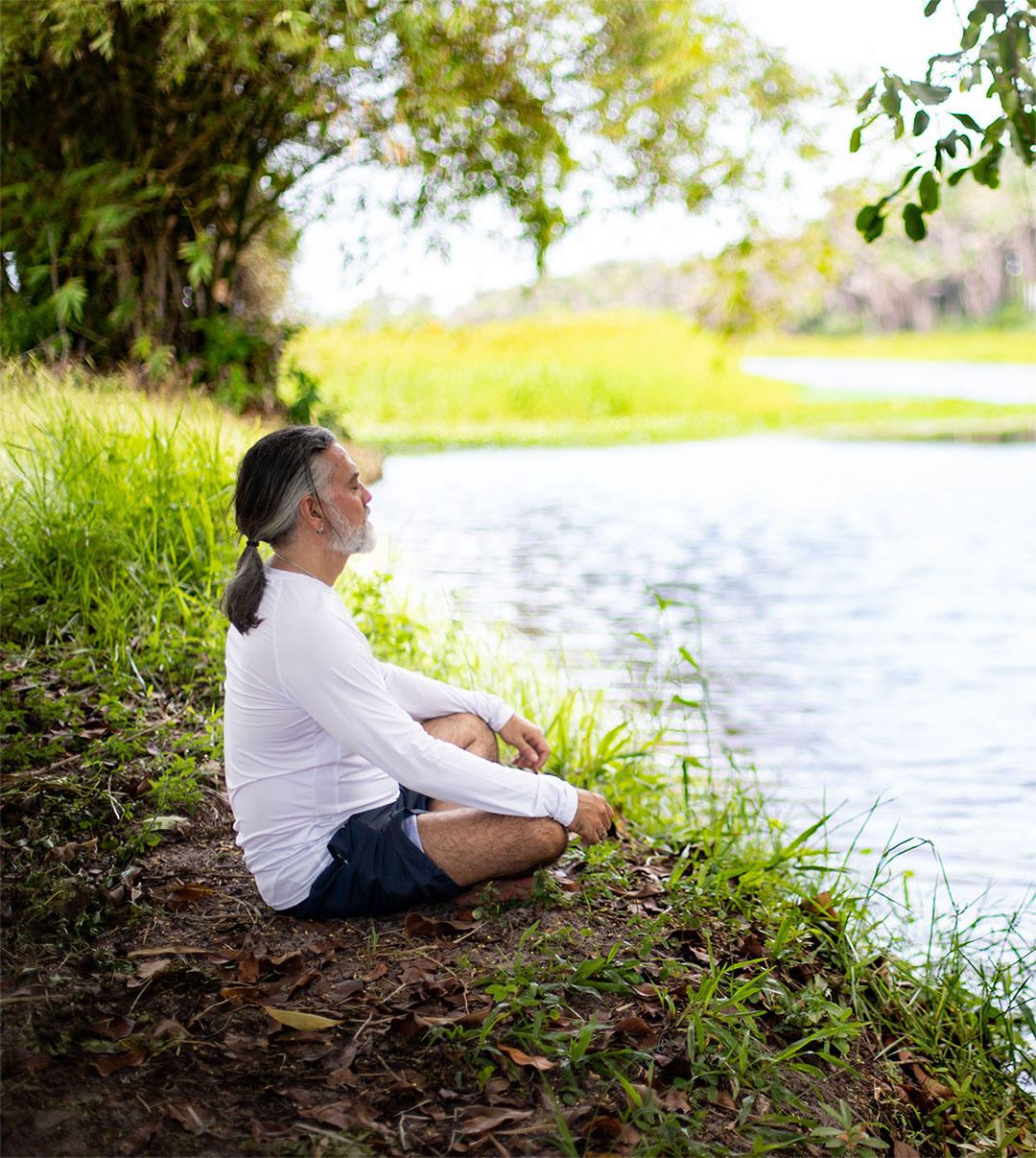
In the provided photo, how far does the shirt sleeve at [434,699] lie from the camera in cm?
304

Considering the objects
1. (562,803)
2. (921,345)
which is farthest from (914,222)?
(921,345)

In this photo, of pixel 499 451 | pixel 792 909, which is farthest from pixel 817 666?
pixel 499 451

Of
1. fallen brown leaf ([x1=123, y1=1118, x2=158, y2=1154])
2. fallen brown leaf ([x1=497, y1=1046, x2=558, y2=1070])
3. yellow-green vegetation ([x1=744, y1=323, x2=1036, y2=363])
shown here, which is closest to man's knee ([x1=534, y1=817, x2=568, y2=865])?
fallen brown leaf ([x1=497, y1=1046, x2=558, y2=1070])

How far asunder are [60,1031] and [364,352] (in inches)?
804

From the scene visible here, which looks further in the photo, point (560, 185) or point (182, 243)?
point (560, 185)

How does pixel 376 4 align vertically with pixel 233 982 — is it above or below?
above

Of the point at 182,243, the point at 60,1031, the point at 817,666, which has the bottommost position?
→ the point at 817,666

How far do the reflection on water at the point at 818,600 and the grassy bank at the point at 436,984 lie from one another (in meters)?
0.76

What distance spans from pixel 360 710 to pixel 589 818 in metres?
0.63

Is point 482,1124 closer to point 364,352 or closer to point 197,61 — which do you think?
point 197,61

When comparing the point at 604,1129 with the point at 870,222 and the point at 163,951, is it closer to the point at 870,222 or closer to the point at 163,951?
the point at 163,951

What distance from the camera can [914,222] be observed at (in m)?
2.34

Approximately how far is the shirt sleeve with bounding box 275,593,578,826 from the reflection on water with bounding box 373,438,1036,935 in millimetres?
1836

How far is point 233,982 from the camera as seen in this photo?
91.8 inches
